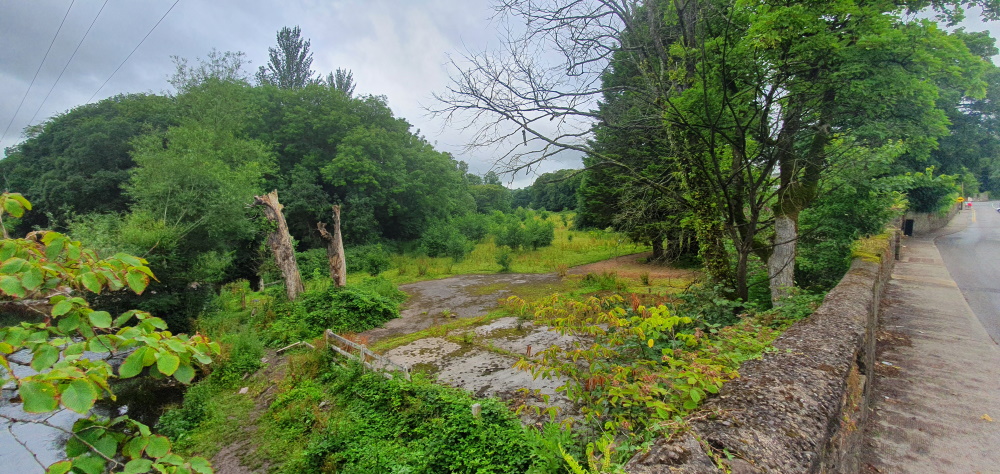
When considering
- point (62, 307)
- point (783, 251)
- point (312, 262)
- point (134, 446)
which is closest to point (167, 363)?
point (134, 446)

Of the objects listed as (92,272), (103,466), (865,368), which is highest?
(92,272)

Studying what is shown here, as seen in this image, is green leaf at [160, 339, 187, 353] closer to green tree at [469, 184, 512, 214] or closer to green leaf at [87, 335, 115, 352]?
green leaf at [87, 335, 115, 352]

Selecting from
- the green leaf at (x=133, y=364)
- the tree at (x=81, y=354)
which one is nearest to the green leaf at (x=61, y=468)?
the tree at (x=81, y=354)

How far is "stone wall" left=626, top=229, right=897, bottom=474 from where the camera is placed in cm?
156

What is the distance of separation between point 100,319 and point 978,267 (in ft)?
57.2

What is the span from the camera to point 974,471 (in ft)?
9.32

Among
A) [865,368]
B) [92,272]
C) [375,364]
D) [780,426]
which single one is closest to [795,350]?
[780,426]

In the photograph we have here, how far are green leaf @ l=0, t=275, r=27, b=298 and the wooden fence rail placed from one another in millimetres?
4977

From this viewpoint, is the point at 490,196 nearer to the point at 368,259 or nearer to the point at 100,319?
the point at 368,259

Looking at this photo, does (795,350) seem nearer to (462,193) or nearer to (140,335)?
(140,335)

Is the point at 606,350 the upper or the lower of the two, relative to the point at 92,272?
lower

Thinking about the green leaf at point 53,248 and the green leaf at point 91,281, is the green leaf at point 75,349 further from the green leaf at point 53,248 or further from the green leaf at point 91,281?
the green leaf at point 53,248

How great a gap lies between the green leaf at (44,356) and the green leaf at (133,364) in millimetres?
144

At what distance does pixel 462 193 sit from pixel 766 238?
24.6 m
